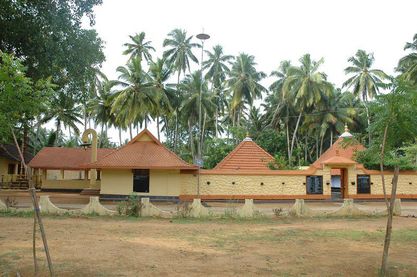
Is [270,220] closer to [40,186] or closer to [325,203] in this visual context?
[325,203]

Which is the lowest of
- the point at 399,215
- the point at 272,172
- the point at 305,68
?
the point at 399,215

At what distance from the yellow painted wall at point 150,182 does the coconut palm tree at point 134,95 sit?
11.3 metres

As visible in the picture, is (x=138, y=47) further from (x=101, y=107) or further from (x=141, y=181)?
(x=141, y=181)

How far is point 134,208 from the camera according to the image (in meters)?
17.4

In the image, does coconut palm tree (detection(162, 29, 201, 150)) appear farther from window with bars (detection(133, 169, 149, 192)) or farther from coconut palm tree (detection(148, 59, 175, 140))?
window with bars (detection(133, 169, 149, 192))

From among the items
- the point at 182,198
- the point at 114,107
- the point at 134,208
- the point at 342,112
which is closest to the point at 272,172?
the point at 182,198

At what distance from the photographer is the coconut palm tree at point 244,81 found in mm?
42188

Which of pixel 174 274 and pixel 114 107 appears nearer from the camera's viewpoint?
pixel 174 274

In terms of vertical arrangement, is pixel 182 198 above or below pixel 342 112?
below

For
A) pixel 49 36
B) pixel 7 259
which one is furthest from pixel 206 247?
pixel 49 36

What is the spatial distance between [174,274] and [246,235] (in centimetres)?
538

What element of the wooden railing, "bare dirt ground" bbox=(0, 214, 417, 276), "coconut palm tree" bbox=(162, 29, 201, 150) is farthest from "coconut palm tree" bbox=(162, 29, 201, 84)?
"bare dirt ground" bbox=(0, 214, 417, 276)

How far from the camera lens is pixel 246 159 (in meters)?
27.3

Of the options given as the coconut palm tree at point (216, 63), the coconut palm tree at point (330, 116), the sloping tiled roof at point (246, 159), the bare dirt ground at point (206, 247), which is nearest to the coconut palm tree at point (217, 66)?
the coconut palm tree at point (216, 63)
